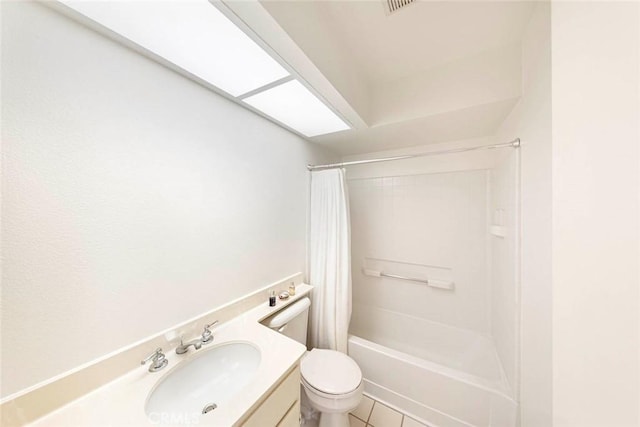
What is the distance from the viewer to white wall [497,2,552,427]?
2.55ft

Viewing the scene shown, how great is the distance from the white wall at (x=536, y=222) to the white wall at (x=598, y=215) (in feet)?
0.56

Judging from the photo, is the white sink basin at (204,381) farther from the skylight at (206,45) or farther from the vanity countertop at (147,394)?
the skylight at (206,45)

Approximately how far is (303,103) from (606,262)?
4.43ft

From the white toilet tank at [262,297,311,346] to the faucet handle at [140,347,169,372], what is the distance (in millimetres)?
516

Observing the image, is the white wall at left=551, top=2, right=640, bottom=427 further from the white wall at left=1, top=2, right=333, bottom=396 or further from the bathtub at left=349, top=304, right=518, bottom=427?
the white wall at left=1, top=2, right=333, bottom=396

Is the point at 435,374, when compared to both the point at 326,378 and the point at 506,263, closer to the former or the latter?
the point at 326,378

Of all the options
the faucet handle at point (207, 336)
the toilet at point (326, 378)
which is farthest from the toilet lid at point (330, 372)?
the faucet handle at point (207, 336)

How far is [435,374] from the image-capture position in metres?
1.25

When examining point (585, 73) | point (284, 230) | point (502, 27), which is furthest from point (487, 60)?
point (284, 230)

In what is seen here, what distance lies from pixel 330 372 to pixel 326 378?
0.17 feet

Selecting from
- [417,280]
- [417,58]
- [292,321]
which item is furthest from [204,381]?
[417,58]

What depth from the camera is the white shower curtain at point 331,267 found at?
1556 millimetres

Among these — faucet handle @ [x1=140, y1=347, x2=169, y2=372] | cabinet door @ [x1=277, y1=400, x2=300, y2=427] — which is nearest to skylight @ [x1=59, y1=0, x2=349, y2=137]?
faucet handle @ [x1=140, y1=347, x2=169, y2=372]

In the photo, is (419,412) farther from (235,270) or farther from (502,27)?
(502,27)
